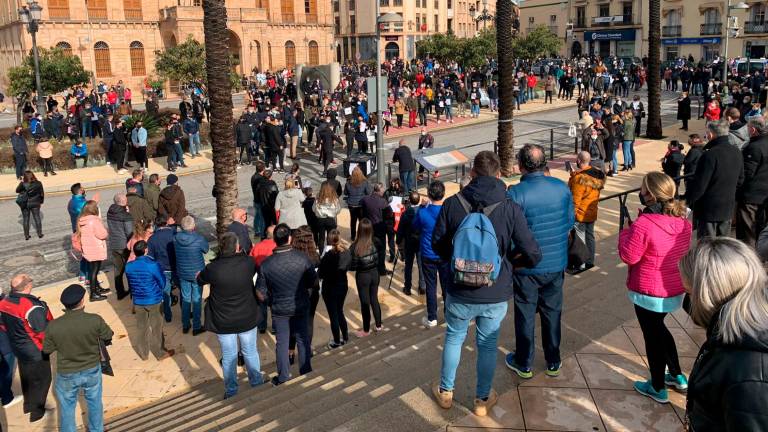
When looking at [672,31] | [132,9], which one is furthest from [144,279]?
[672,31]

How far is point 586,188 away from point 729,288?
5738 millimetres

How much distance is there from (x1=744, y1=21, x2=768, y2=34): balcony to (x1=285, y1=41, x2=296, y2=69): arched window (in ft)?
127

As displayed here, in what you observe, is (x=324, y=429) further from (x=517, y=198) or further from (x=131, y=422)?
(x=131, y=422)

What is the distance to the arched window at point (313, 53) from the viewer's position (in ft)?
197

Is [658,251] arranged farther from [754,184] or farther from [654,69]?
[654,69]

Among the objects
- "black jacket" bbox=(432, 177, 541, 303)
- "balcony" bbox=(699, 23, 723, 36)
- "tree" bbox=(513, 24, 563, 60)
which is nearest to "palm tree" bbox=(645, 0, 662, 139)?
"black jacket" bbox=(432, 177, 541, 303)

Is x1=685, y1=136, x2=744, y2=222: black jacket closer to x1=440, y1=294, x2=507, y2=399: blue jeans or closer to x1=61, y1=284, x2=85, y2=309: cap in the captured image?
x1=440, y1=294, x2=507, y2=399: blue jeans

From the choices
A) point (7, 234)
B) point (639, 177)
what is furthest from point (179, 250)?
point (639, 177)

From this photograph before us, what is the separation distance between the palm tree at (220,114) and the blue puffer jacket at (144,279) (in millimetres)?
3214

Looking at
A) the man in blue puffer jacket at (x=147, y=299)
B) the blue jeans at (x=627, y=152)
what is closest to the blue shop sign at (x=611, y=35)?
the blue jeans at (x=627, y=152)

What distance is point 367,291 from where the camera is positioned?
321 inches

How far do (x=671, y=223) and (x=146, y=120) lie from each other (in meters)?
23.7

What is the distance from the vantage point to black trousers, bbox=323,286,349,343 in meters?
7.82

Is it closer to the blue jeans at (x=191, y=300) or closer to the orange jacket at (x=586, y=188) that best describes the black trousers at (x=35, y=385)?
the blue jeans at (x=191, y=300)
